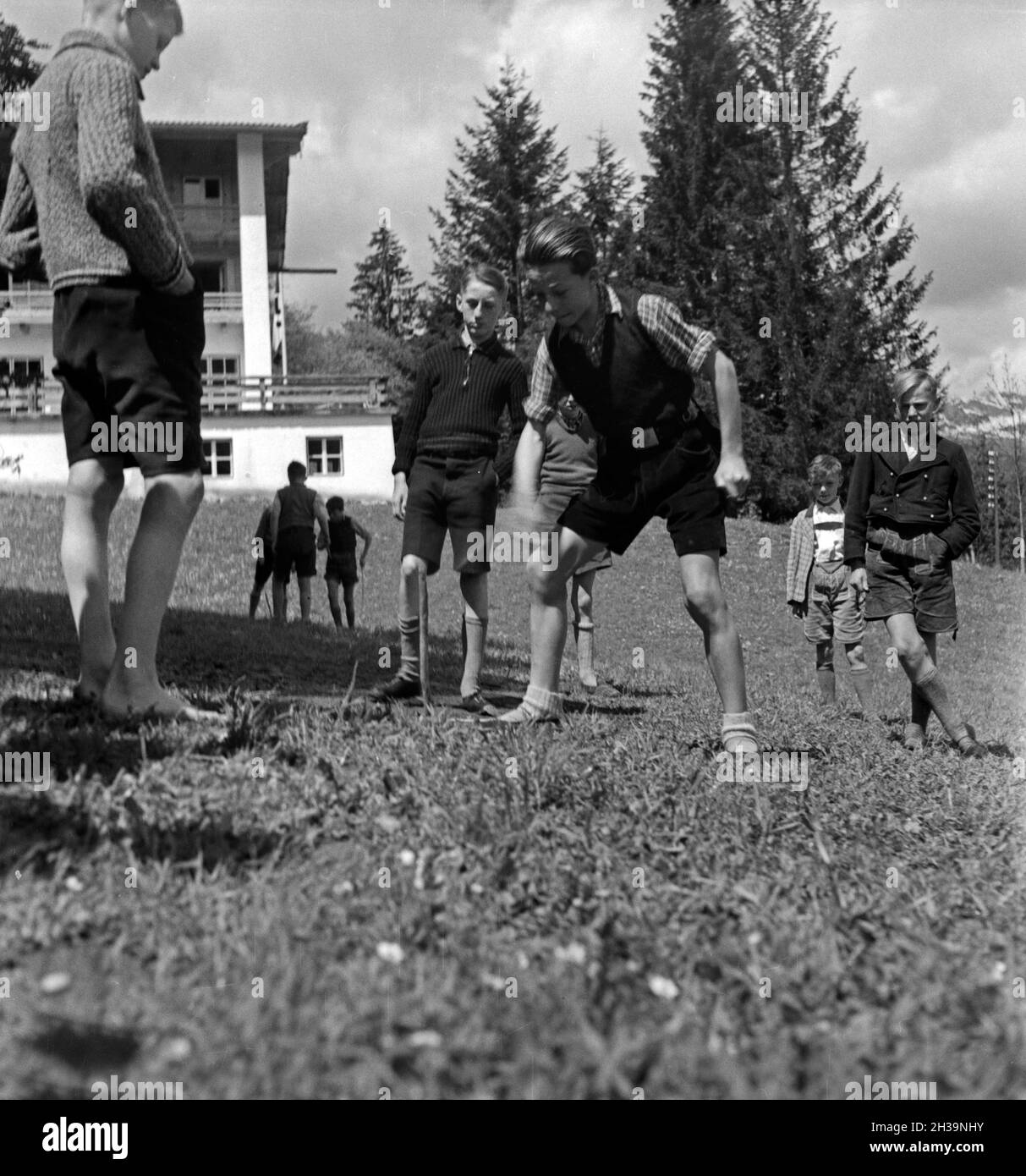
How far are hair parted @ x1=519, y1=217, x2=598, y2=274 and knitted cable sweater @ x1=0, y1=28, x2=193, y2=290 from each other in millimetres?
1338

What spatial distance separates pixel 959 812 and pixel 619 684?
17.2ft

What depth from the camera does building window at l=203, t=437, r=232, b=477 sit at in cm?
3531

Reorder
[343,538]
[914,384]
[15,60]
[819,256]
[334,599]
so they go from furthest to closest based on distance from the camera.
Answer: [819,256] → [343,538] → [334,599] → [15,60] → [914,384]

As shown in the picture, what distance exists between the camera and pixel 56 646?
701cm

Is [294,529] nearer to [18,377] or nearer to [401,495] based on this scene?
[18,377]

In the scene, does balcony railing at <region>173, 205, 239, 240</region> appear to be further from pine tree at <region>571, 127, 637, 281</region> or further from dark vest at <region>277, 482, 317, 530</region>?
dark vest at <region>277, 482, 317, 530</region>

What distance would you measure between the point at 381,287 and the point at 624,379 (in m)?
78.4

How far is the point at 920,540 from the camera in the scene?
25.3ft

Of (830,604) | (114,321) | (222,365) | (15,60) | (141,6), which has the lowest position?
(830,604)

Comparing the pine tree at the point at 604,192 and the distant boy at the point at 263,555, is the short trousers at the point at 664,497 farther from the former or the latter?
the pine tree at the point at 604,192

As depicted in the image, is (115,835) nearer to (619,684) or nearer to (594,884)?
(594,884)

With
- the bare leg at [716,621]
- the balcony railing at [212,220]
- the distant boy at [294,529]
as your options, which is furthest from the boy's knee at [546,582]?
the balcony railing at [212,220]

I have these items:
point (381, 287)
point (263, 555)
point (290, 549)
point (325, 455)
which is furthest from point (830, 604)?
point (381, 287)
